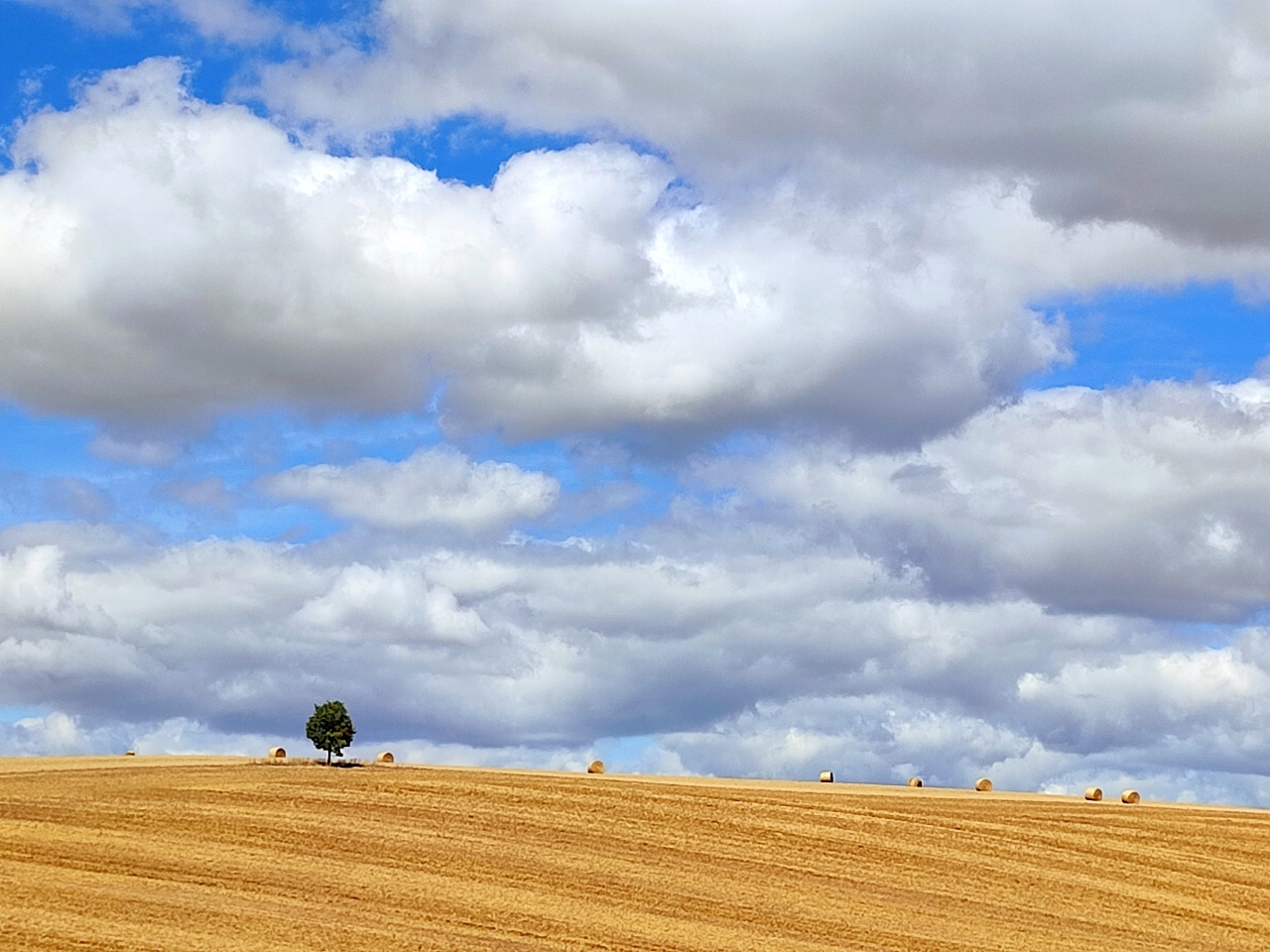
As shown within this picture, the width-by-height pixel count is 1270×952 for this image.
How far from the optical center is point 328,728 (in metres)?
50.7

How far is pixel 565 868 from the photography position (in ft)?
118

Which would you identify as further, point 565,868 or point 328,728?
point 328,728

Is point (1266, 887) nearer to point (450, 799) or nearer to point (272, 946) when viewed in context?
point (450, 799)

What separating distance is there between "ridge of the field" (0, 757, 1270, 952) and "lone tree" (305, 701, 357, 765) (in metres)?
1.46

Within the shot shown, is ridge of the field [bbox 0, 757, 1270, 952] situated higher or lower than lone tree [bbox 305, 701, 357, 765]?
lower

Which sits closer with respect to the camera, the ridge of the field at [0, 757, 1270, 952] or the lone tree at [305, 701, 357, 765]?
the ridge of the field at [0, 757, 1270, 952]

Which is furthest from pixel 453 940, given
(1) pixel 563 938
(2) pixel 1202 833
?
(2) pixel 1202 833

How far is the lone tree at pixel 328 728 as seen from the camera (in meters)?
50.7

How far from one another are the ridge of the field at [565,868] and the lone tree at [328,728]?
Answer: 146 centimetres

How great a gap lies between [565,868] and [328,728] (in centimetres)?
1673

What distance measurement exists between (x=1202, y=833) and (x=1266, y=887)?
7820 millimetres

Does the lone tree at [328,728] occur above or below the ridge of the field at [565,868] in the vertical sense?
above

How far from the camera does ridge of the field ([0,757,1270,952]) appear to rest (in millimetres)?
29797

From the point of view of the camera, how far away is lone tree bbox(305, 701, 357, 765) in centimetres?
5069
